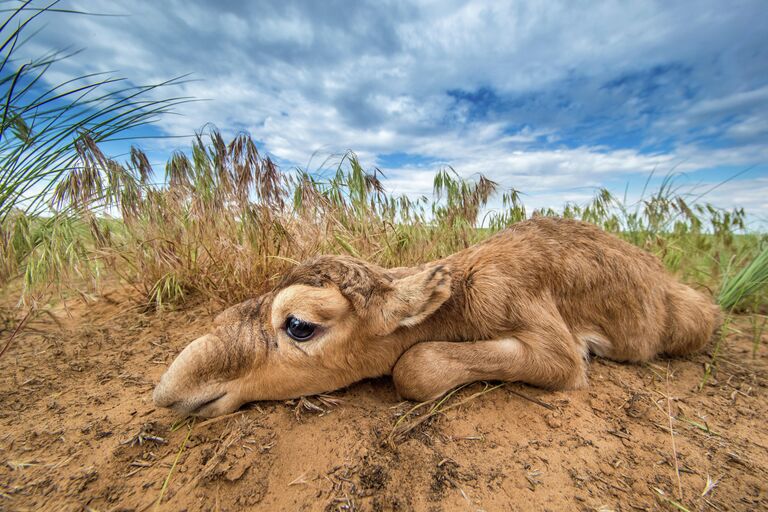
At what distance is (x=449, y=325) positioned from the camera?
7.86 feet

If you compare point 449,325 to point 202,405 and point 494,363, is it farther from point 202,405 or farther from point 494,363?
point 202,405

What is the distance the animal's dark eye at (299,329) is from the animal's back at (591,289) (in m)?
1.17

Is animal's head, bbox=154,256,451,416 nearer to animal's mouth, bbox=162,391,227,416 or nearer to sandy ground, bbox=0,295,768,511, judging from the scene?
animal's mouth, bbox=162,391,227,416

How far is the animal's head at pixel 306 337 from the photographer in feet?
6.40

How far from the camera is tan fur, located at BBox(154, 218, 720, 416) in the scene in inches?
78.8

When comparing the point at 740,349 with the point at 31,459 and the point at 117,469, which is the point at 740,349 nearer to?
the point at 117,469

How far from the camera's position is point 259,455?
66.8 inches

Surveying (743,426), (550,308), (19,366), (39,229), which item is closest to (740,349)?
(743,426)

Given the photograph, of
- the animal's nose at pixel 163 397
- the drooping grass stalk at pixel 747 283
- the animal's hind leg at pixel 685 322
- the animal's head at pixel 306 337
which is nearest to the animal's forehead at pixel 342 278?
the animal's head at pixel 306 337

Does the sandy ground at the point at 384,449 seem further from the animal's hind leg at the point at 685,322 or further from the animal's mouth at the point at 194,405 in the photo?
the animal's hind leg at the point at 685,322

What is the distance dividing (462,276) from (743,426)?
6.73 feet

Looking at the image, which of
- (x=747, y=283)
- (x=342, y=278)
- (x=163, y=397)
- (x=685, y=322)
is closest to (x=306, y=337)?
(x=342, y=278)

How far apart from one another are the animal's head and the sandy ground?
0.15 meters

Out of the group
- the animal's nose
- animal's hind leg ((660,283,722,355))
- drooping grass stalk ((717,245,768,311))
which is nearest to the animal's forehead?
the animal's nose
